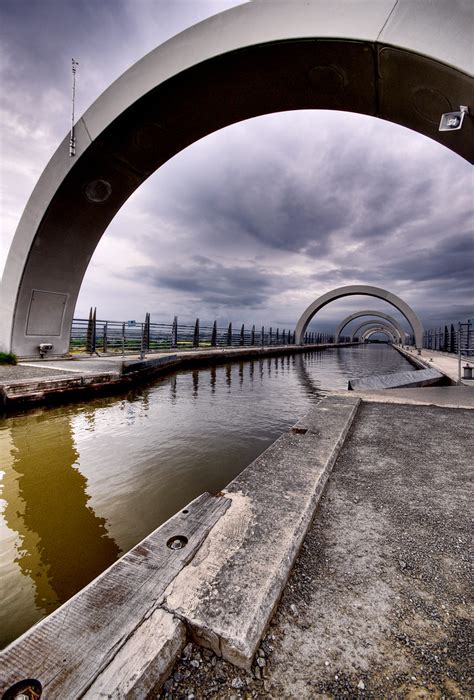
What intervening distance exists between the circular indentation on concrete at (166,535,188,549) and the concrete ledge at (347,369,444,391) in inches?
162

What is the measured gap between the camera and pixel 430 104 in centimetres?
371

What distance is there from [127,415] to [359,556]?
11.6 feet

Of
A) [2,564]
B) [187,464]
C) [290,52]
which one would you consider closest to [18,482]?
[2,564]

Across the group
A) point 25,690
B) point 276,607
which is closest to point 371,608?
point 276,607

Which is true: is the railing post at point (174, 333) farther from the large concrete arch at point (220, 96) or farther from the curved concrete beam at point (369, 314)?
the curved concrete beam at point (369, 314)

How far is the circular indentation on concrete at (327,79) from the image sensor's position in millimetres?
4172

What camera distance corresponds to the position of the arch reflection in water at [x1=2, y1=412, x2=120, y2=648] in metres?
1.39

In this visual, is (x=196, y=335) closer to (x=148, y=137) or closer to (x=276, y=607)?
(x=148, y=137)

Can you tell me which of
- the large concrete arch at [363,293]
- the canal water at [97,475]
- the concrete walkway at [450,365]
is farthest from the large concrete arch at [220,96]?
the large concrete arch at [363,293]

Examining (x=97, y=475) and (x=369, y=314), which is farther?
→ (x=369, y=314)

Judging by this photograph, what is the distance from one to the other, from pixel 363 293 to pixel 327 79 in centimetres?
2864

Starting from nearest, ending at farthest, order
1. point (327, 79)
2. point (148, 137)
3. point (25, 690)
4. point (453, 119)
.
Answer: point (25, 690)
point (453, 119)
point (327, 79)
point (148, 137)

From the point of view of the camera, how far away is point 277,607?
91 cm

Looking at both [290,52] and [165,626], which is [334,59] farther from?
[165,626]
